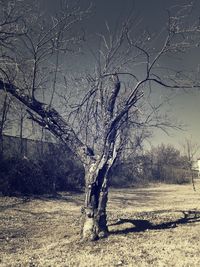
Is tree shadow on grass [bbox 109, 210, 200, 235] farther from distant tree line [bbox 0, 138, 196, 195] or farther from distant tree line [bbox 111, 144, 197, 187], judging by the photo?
distant tree line [bbox 111, 144, 197, 187]

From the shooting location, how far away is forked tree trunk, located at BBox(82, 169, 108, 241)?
21.2ft

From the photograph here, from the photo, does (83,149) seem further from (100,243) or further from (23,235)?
(23,235)

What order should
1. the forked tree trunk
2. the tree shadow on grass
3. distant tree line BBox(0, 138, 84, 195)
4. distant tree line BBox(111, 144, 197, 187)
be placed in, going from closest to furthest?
the forked tree trunk, the tree shadow on grass, distant tree line BBox(0, 138, 84, 195), distant tree line BBox(111, 144, 197, 187)

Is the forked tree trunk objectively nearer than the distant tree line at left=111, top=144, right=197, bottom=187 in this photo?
Yes

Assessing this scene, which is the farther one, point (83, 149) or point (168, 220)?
point (168, 220)

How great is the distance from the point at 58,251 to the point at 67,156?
51.4ft

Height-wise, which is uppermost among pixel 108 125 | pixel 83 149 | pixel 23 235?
pixel 108 125

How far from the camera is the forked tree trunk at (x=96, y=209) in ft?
21.2

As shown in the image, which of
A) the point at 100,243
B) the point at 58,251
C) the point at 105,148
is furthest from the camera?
the point at 105,148

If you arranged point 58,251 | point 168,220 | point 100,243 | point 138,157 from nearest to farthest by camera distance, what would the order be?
1. point 58,251
2. point 100,243
3. point 168,220
4. point 138,157

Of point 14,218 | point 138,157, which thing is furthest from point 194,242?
point 138,157

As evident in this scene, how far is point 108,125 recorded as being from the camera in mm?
7430

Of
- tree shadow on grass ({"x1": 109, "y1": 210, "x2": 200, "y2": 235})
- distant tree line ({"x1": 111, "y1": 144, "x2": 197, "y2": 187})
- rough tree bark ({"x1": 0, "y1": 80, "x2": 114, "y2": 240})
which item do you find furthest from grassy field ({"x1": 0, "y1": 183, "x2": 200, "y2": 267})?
distant tree line ({"x1": 111, "y1": 144, "x2": 197, "y2": 187})

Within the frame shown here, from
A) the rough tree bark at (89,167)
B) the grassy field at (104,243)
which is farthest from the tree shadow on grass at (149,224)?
the rough tree bark at (89,167)
